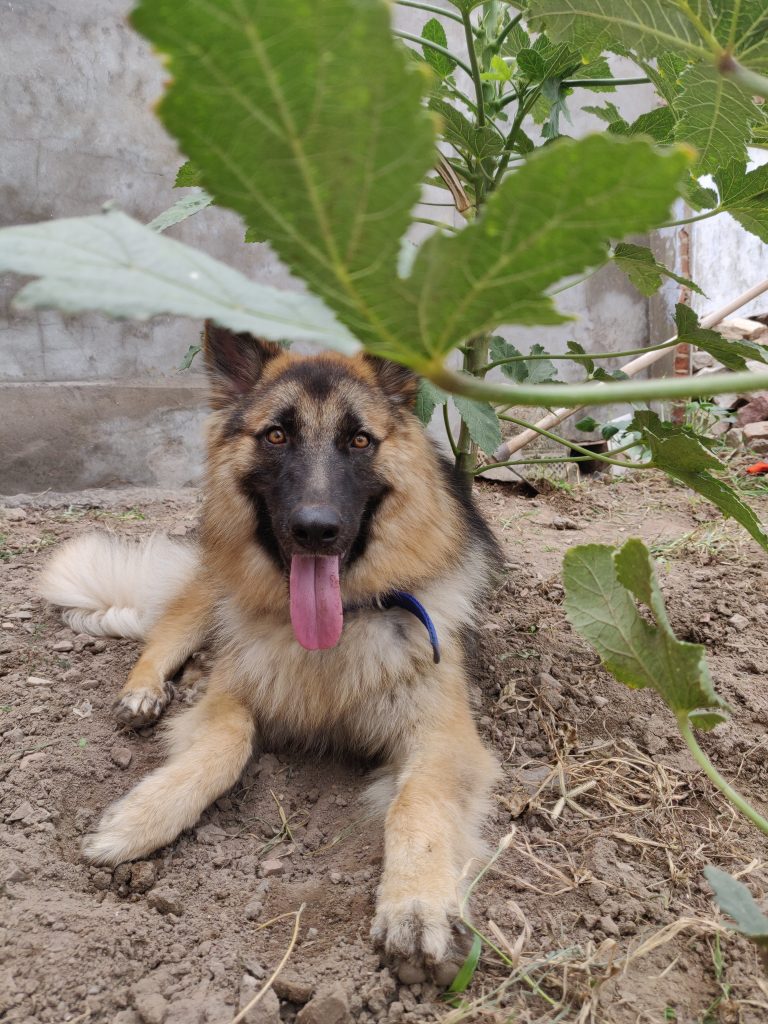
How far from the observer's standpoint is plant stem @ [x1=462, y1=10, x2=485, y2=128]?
2.18 meters

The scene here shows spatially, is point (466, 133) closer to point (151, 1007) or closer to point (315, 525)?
point (315, 525)

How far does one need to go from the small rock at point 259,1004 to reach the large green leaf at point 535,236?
145cm

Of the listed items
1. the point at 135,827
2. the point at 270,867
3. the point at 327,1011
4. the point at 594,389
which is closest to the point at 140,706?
the point at 135,827

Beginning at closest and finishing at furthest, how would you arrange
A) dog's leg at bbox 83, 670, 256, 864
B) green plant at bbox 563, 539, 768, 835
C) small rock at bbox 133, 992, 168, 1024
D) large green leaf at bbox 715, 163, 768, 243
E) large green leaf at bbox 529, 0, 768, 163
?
large green leaf at bbox 529, 0, 768, 163 < green plant at bbox 563, 539, 768, 835 < small rock at bbox 133, 992, 168, 1024 < large green leaf at bbox 715, 163, 768, 243 < dog's leg at bbox 83, 670, 256, 864

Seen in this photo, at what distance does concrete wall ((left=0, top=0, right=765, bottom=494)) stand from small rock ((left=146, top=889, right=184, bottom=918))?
415 cm

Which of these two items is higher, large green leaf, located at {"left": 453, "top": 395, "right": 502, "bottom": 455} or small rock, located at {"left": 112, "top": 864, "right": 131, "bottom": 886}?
large green leaf, located at {"left": 453, "top": 395, "right": 502, "bottom": 455}

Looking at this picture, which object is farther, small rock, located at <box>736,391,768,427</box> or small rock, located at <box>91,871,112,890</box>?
small rock, located at <box>736,391,768,427</box>

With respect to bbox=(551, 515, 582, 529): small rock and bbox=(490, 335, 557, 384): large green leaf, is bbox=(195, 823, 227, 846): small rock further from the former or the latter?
bbox=(551, 515, 582, 529): small rock

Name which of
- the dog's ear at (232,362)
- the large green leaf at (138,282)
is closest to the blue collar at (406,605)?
the dog's ear at (232,362)

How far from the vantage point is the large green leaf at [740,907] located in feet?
3.20

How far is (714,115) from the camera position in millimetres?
1430

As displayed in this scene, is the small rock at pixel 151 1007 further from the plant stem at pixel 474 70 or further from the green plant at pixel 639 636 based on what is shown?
the plant stem at pixel 474 70

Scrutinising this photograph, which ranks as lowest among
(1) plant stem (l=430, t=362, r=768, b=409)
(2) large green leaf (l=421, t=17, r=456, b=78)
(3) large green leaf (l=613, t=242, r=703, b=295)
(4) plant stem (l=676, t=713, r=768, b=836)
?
(4) plant stem (l=676, t=713, r=768, b=836)

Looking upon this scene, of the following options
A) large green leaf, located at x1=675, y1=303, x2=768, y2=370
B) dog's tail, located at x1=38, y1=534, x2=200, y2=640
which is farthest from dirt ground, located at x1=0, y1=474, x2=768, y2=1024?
large green leaf, located at x1=675, y1=303, x2=768, y2=370
